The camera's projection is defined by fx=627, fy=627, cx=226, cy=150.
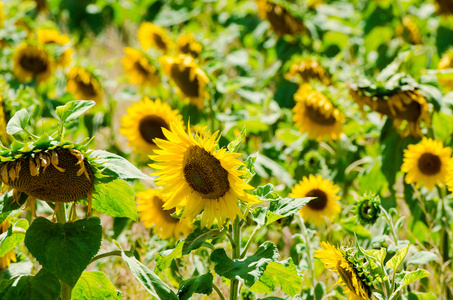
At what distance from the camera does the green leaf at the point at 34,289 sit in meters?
1.30

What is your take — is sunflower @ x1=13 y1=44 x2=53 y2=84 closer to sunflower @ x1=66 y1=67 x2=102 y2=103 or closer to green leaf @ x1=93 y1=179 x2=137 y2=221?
sunflower @ x1=66 y1=67 x2=102 y2=103

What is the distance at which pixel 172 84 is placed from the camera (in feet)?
8.32

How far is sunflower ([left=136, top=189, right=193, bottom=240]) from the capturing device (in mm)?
1942

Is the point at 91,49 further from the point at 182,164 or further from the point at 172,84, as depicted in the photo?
the point at 182,164

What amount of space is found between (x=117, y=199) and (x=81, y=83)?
1.49 m

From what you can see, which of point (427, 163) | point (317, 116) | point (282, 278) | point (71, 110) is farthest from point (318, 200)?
point (71, 110)

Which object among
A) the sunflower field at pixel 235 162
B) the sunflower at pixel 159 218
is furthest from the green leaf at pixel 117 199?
the sunflower at pixel 159 218

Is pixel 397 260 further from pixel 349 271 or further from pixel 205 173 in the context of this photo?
pixel 205 173

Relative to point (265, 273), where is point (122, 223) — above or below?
below

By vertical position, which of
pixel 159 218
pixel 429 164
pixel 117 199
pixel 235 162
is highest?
pixel 235 162

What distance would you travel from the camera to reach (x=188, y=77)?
7.80 feet

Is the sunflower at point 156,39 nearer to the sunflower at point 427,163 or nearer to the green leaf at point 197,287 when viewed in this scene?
the sunflower at point 427,163

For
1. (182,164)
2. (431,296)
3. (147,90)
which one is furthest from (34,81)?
(431,296)

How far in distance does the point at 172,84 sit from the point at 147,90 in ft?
1.85
